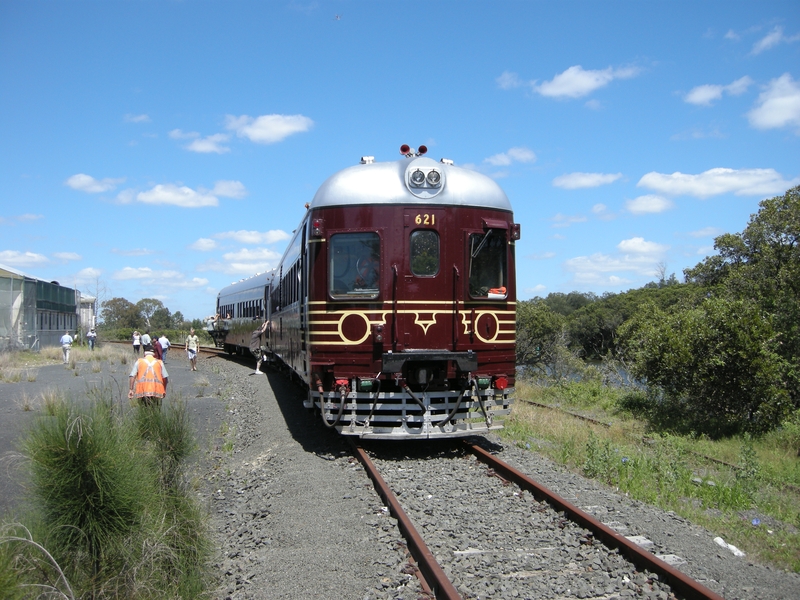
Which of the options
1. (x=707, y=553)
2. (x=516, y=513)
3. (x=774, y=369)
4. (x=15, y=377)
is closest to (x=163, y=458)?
(x=516, y=513)

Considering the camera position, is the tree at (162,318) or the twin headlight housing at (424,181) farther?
the tree at (162,318)

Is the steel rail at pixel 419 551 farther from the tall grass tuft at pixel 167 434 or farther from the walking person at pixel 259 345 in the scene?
the walking person at pixel 259 345

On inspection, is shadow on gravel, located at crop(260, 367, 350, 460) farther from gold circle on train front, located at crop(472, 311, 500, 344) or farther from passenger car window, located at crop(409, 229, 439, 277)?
passenger car window, located at crop(409, 229, 439, 277)

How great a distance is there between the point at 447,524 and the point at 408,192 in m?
4.54

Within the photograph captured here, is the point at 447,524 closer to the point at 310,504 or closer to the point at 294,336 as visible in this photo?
the point at 310,504

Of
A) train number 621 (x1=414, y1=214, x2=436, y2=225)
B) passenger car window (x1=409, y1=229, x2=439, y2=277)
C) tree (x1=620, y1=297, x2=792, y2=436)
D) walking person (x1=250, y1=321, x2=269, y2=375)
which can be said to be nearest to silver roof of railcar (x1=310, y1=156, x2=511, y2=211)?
train number 621 (x1=414, y1=214, x2=436, y2=225)

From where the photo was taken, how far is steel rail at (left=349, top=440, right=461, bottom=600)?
438 cm

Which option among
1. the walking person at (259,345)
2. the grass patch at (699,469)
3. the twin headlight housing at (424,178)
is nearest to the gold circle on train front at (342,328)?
the twin headlight housing at (424,178)

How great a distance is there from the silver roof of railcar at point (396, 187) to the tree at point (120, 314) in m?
83.2

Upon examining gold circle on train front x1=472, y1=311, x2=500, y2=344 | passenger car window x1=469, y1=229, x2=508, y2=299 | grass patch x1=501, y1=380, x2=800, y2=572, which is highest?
passenger car window x1=469, y1=229, x2=508, y2=299

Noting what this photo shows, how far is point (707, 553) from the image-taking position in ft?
16.9

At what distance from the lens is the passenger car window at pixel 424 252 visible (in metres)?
8.85

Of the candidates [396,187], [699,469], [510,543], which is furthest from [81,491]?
[699,469]

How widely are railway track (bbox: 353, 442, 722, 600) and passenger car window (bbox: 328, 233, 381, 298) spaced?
2414 millimetres
